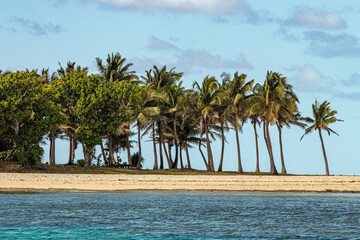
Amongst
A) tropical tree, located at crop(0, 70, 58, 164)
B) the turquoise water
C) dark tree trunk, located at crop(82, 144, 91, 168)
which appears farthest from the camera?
dark tree trunk, located at crop(82, 144, 91, 168)

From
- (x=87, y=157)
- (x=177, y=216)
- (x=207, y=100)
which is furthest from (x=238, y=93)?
(x=177, y=216)

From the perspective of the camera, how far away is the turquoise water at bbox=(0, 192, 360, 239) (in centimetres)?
1722

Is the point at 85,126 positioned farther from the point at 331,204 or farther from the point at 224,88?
the point at 331,204

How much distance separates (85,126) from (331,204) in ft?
107

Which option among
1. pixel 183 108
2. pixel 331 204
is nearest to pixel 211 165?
pixel 183 108

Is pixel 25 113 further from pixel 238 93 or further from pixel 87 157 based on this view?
pixel 238 93

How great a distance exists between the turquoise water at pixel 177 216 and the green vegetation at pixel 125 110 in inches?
807

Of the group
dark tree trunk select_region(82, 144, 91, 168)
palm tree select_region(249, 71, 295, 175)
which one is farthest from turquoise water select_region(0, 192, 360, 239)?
palm tree select_region(249, 71, 295, 175)

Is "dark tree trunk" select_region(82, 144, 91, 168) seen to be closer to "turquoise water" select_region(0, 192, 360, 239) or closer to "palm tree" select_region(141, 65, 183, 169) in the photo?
"palm tree" select_region(141, 65, 183, 169)

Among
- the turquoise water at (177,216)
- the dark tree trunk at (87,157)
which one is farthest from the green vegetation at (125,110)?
the turquoise water at (177,216)

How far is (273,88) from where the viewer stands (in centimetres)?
6231

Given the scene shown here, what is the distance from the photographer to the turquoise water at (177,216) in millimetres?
17219

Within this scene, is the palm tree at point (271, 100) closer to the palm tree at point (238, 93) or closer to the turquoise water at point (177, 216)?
the palm tree at point (238, 93)

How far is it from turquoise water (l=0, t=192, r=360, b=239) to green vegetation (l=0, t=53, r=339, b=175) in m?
20.5
